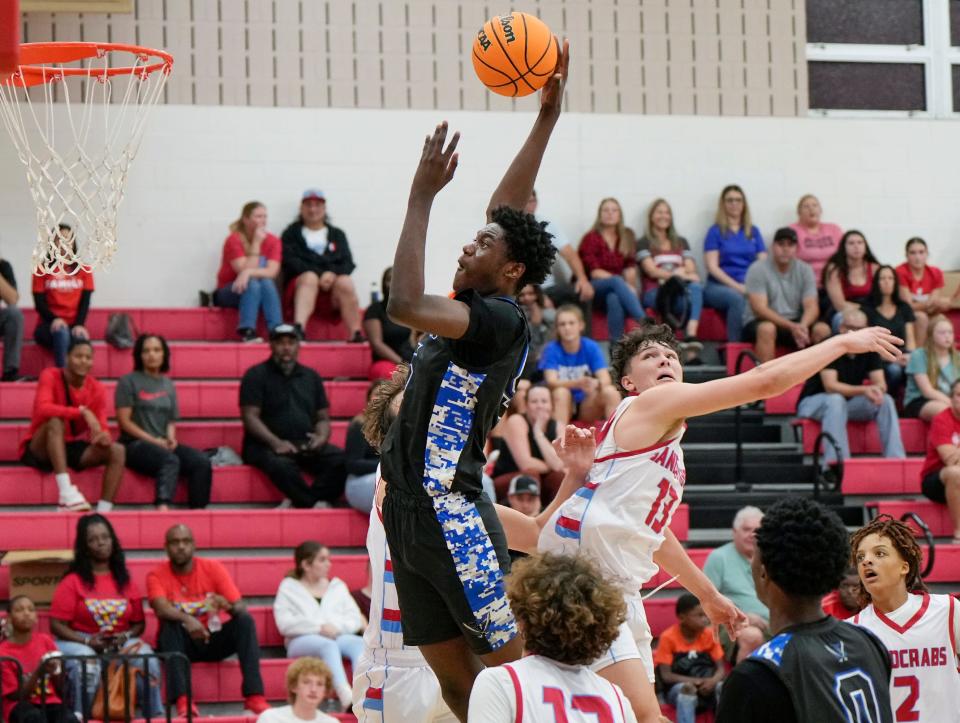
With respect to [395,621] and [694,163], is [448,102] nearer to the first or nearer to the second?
[694,163]

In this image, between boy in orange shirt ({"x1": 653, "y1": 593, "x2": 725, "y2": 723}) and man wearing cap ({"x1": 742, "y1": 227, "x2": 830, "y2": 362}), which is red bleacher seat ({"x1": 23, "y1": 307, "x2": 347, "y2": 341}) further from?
boy in orange shirt ({"x1": 653, "y1": 593, "x2": 725, "y2": 723})

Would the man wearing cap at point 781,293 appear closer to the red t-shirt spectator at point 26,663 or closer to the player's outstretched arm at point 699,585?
the red t-shirt spectator at point 26,663

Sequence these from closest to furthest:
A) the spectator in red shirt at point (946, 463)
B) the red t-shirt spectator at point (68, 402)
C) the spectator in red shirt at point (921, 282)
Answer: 1. the red t-shirt spectator at point (68, 402)
2. the spectator in red shirt at point (946, 463)
3. the spectator in red shirt at point (921, 282)

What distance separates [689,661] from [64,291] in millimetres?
6085

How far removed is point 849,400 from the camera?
12477mm

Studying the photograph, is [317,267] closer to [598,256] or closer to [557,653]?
[598,256]

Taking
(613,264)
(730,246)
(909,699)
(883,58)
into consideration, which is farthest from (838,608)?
(883,58)

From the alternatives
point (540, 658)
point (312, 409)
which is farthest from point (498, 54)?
point (312, 409)

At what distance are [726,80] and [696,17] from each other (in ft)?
2.29

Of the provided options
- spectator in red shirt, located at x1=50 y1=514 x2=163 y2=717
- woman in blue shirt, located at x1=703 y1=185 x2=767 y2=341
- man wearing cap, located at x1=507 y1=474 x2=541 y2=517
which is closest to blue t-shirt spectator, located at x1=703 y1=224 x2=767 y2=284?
woman in blue shirt, located at x1=703 y1=185 x2=767 y2=341

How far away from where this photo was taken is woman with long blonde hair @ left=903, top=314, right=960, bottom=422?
40.9ft

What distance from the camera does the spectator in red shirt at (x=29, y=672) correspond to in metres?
8.53

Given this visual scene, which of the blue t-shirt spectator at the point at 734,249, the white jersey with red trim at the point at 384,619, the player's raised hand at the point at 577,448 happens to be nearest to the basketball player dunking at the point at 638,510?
the player's raised hand at the point at 577,448

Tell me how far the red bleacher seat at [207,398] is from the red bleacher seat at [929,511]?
418cm
